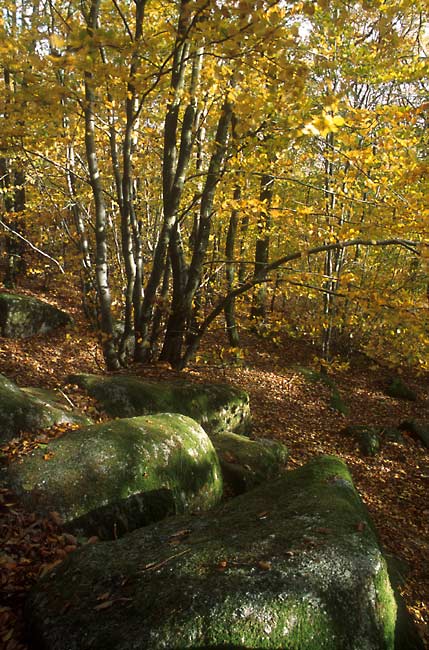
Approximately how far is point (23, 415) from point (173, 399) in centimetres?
275

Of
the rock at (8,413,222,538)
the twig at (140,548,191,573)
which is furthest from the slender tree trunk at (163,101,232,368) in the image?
the twig at (140,548,191,573)

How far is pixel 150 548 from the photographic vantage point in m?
2.82

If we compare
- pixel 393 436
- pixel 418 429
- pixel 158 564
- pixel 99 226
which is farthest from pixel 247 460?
pixel 418 429

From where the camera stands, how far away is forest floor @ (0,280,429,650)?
3.15 meters

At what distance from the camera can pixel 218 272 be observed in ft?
32.3

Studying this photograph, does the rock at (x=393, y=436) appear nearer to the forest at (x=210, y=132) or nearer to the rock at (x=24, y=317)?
the forest at (x=210, y=132)

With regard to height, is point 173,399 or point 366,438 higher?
point 173,399

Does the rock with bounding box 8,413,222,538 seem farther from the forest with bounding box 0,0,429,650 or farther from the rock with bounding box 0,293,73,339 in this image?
the rock with bounding box 0,293,73,339

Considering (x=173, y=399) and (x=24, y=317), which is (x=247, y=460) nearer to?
(x=173, y=399)

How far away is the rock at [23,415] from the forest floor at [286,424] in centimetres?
17

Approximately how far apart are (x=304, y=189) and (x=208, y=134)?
423 cm

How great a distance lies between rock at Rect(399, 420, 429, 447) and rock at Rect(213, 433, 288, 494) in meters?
4.73

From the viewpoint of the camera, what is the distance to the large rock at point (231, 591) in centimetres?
206

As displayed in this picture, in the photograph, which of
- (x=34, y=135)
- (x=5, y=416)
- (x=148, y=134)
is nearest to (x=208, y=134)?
(x=148, y=134)
